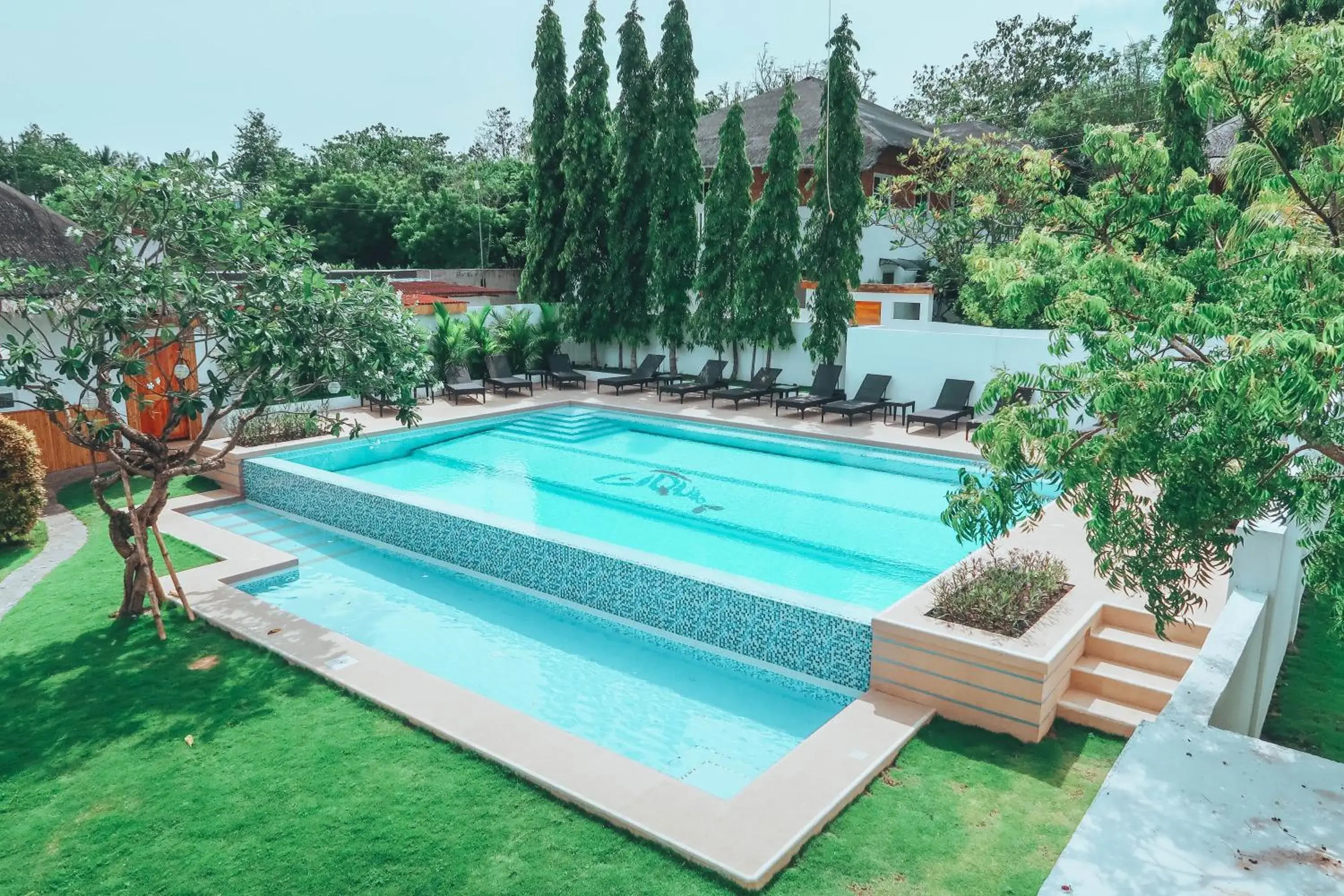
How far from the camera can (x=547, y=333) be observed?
23297 mm

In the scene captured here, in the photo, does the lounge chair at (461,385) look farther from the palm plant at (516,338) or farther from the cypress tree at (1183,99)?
the cypress tree at (1183,99)

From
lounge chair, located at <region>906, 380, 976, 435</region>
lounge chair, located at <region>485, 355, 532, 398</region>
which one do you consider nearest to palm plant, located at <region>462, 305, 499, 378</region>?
lounge chair, located at <region>485, 355, 532, 398</region>

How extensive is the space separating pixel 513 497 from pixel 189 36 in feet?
35.8

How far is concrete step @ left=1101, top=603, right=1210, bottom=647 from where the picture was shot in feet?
22.9

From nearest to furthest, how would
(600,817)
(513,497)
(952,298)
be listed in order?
1. (600,817)
2. (513,497)
3. (952,298)

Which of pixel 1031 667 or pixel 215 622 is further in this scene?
pixel 215 622

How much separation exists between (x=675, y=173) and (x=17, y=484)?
1469 cm

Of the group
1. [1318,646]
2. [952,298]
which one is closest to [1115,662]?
[1318,646]

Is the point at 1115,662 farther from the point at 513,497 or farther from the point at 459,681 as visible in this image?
the point at 513,497

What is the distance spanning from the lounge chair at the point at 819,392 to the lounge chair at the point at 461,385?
654cm

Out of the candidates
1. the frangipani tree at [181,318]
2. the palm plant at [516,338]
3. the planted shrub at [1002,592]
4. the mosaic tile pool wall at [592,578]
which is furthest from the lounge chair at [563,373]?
the planted shrub at [1002,592]

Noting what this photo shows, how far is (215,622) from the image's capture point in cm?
809

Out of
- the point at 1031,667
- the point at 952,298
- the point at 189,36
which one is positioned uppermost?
the point at 189,36

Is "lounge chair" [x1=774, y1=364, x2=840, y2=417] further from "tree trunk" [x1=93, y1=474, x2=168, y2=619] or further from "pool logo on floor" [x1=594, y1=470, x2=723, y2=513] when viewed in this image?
"tree trunk" [x1=93, y1=474, x2=168, y2=619]
